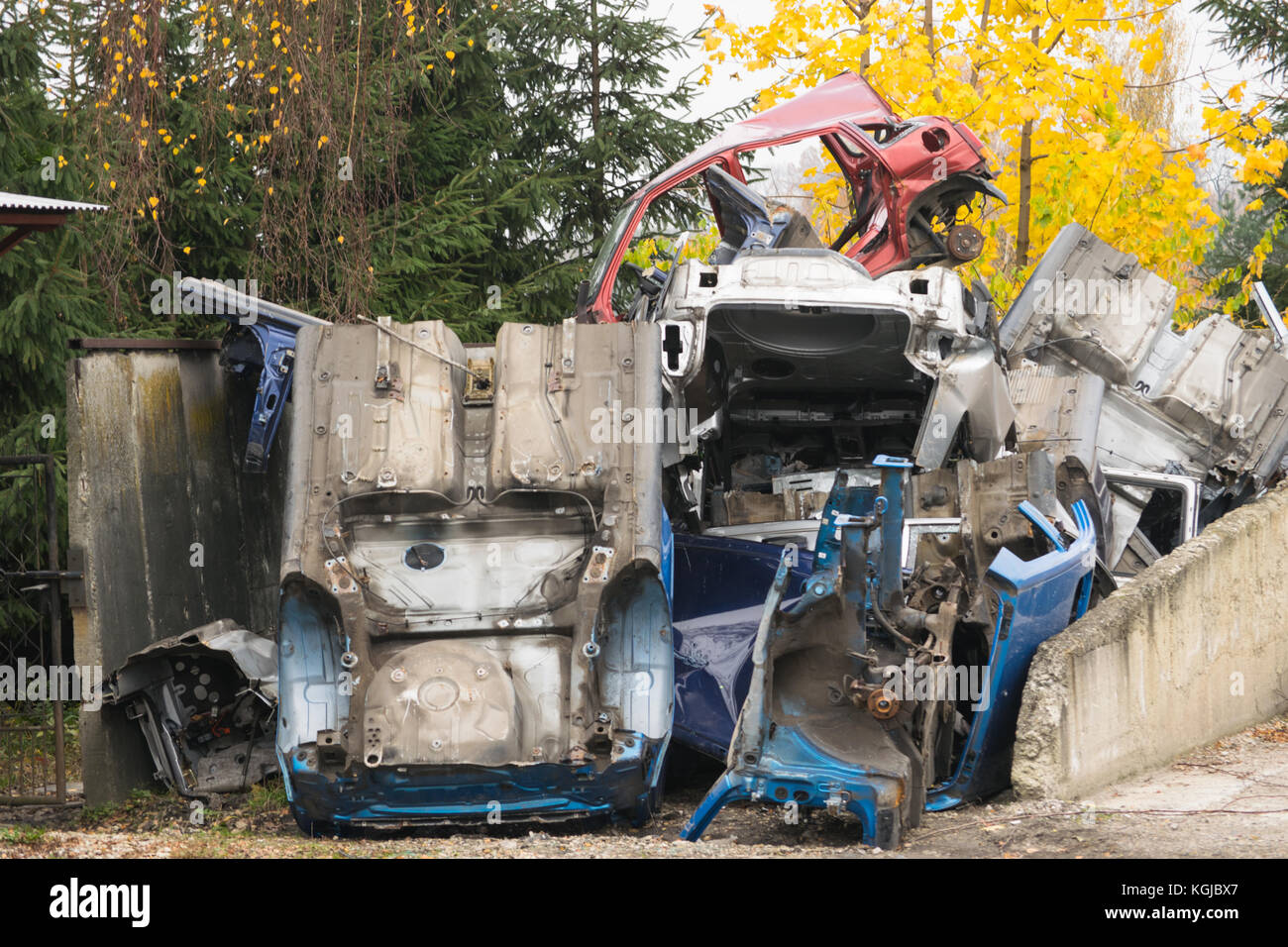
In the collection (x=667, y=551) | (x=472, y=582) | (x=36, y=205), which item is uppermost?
(x=36, y=205)

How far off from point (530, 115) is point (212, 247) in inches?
161

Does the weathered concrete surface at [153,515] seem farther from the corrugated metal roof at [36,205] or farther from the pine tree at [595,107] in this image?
the pine tree at [595,107]

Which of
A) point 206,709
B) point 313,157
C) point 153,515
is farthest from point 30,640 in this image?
point 313,157

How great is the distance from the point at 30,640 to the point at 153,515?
114 inches

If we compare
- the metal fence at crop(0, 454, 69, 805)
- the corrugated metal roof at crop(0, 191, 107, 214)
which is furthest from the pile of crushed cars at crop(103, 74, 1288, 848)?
the corrugated metal roof at crop(0, 191, 107, 214)

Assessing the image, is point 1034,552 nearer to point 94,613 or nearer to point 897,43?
point 94,613

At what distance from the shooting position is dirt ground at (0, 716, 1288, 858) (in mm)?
5730

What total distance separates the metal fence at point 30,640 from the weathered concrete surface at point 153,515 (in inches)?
8.0

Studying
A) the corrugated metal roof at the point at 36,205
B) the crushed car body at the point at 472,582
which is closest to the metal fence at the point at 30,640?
the corrugated metal roof at the point at 36,205

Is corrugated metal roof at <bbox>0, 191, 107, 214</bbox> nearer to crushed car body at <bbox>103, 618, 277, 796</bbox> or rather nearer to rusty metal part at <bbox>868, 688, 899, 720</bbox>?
crushed car body at <bbox>103, 618, 277, 796</bbox>

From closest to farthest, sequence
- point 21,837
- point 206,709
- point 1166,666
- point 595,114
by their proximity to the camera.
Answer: point 21,837
point 1166,666
point 206,709
point 595,114

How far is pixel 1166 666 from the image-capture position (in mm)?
7523

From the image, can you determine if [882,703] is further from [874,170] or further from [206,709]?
[874,170]

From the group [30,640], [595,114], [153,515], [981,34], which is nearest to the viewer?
[153,515]
